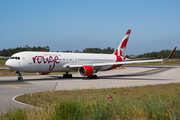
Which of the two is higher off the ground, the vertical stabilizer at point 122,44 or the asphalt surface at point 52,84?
the vertical stabilizer at point 122,44

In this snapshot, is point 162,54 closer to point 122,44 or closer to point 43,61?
point 122,44

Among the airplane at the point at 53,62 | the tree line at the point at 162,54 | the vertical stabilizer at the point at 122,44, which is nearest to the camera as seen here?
the airplane at the point at 53,62

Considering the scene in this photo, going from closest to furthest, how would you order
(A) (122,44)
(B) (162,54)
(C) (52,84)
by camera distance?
(C) (52,84) → (A) (122,44) → (B) (162,54)

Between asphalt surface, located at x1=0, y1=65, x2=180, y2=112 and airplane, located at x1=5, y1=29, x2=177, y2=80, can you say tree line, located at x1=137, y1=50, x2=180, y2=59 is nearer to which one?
airplane, located at x1=5, y1=29, x2=177, y2=80

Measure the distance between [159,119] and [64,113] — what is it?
3549mm

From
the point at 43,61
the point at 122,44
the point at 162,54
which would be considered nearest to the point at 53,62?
the point at 43,61

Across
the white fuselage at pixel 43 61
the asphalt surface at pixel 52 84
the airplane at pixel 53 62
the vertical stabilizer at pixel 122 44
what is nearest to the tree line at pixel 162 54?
the vertical stabilizer at pixel 122 44

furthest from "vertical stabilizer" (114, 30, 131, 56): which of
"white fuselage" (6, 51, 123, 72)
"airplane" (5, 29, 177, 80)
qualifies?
"white fuselage" (6, 51, 123, 72)

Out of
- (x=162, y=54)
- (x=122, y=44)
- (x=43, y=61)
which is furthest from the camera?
(x=162, y=54)

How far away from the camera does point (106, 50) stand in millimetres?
169500

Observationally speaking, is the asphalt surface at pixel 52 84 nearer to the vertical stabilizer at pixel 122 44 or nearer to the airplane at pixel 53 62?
the airplane at pixel 53 62

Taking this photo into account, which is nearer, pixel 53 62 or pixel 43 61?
pixel 43 61

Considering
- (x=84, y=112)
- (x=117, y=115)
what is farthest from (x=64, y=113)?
(x=117, y=115)

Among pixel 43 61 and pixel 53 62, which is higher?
pixel 43 61
